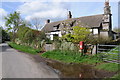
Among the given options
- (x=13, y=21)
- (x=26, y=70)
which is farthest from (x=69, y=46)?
(x=13, y=21)

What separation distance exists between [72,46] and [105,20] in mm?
17059

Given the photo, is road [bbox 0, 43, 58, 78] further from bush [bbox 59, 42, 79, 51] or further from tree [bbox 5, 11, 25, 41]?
tree [bbox 5, 11, 25, 41]

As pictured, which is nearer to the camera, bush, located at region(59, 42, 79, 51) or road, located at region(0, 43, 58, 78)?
road, located at region(0, 43, 58, 78)

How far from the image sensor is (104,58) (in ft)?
27.5

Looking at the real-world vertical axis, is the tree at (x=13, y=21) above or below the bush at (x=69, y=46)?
above

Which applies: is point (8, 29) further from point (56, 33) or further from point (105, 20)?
point (105, 20)

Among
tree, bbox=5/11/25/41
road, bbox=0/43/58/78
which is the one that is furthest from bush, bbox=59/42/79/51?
tree, bbox=5/11/25/41

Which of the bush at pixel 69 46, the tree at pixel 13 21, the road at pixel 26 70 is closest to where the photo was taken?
the road at pixel 26 70

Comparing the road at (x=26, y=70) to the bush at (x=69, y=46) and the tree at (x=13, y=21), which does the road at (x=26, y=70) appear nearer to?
the bush at (x=69, y=46)

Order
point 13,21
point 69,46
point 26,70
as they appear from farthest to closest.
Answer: point 13,21
point 69,46
point 26,70

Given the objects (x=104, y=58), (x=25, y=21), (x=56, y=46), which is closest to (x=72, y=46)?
(x=56, y=46)

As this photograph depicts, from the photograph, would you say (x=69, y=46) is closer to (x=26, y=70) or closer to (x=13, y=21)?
(x=26, y=70)

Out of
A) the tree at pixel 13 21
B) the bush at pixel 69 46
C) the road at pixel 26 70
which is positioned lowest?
the road at pixel 26 70

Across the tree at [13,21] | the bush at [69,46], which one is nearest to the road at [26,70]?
the bush at [69,46]
